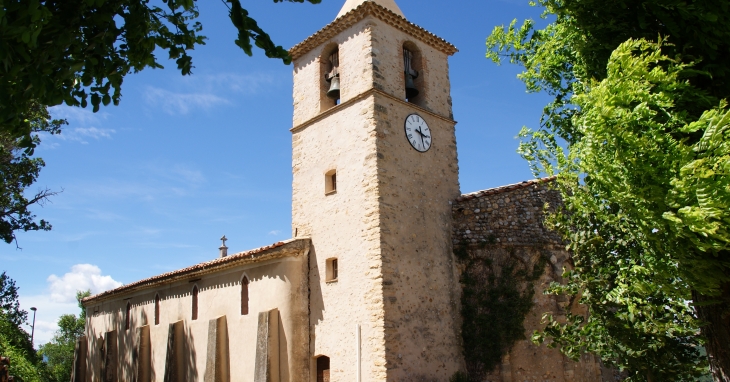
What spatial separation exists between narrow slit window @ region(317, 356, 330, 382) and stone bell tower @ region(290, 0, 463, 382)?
0.03 meters

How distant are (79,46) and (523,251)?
14023 millimetres

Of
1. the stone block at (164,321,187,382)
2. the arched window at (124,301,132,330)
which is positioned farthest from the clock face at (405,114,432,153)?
the arched window at (124,301,132,330)

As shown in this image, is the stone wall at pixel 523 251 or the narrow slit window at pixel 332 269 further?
the narrow slit window at pixel 332 269

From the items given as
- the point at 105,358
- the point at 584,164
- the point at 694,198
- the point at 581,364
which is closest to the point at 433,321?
the point at 581,364

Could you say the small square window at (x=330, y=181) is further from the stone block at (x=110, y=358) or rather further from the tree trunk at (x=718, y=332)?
the stone block at (x=110, y=358)

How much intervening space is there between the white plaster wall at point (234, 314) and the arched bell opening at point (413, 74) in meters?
6.36

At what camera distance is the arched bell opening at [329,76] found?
1864cm

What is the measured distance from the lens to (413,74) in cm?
1884

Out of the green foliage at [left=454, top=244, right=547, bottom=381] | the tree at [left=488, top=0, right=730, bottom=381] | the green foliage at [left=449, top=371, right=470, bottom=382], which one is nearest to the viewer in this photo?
the tree at [left=488, top=0, right=730, bottom=381]

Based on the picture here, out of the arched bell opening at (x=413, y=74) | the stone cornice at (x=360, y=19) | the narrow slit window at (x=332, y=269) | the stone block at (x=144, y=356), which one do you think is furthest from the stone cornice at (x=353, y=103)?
the stone block at (x=144, y=356)

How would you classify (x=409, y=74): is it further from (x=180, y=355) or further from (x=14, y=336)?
(x=14, y=336)

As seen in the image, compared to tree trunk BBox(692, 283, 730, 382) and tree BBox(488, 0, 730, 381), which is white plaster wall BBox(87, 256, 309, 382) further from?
tree trunk BBox(692, 283, 730, 382)

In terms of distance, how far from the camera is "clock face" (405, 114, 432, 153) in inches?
687

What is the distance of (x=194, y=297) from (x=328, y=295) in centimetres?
671
